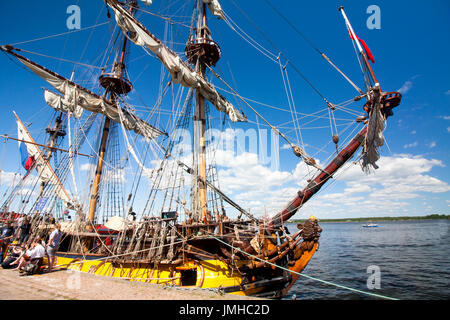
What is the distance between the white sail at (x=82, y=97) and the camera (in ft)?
43.6

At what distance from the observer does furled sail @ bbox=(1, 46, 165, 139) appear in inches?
513

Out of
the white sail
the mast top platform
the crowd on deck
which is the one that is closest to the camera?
the crowd on deck

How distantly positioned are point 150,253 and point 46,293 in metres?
4.54

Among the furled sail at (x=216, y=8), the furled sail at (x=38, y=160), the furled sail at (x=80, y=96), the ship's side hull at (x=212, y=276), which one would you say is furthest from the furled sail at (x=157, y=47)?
the furled sail at (x=38, y=160)

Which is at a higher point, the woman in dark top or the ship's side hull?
the woman in dark top

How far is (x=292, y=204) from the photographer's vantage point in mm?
8914

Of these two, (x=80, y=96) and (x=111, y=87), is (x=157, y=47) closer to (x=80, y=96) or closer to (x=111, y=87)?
(x=80, y=96)

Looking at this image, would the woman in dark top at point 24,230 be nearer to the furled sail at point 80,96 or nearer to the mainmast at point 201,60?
the furled sail at point 80,96

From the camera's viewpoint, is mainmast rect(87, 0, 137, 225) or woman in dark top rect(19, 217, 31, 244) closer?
woman in dark top rect(19, 217, 31, 244)

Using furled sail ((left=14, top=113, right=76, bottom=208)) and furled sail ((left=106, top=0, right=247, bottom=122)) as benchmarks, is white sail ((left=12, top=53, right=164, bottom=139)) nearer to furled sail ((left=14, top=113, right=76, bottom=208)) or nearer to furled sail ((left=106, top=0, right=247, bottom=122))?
furled sail ((left=106, top=0, right=247, bottom=122))

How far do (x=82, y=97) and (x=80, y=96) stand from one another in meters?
0.17

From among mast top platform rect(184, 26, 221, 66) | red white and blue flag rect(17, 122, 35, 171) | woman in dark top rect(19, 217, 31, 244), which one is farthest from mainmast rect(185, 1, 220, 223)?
red white and blue flag rect(17, 122, 35, 171)
